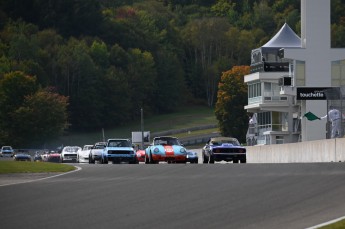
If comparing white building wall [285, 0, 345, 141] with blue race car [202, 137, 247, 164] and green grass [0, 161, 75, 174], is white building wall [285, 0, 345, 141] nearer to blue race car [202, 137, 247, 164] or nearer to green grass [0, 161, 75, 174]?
blue race car [202, 137, 247, 164]

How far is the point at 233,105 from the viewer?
140 m

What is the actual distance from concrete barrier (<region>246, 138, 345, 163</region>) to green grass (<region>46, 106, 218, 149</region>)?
74014 millimetres

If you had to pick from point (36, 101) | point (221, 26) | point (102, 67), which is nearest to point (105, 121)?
point (102, 67)

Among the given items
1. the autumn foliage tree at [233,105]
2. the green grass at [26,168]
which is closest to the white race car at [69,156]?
the green grass at [26,168]

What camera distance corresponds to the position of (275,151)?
199ft

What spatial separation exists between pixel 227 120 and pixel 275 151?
77046 mm

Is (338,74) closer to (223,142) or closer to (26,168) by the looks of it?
(223,142)

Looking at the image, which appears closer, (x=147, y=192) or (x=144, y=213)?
(x=144, y=213)

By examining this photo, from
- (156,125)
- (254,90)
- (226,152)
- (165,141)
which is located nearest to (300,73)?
(254,90)

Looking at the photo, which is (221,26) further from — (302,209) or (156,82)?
(302,209)

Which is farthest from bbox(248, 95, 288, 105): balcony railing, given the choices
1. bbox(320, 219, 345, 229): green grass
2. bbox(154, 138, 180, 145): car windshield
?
bbox(320, 219, 345, 229): green grass

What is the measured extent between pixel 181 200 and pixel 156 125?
136534mm

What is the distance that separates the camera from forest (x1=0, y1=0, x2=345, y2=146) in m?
140

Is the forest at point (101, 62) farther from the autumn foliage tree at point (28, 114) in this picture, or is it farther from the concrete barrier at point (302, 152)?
the concrete barrier at point (302, 152)
